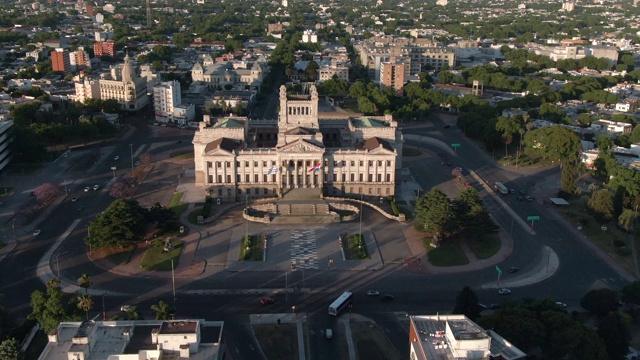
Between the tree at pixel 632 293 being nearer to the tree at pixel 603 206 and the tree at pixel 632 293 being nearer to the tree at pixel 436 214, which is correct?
the tree at pixel 436 214

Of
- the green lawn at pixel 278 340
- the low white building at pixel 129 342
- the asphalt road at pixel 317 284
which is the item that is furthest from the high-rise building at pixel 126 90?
the low white building at pixel 129 342

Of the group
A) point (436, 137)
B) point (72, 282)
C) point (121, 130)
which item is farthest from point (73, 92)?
point (72, 282)

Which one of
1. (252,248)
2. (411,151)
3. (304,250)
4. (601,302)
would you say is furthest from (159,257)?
(411,151)

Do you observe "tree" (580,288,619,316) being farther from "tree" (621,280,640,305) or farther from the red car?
the red car

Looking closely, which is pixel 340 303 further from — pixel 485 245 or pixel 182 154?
pixel 182 154

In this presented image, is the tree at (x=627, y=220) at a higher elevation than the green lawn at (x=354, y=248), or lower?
higher

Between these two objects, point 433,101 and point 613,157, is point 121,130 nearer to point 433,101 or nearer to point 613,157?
point 433,101
